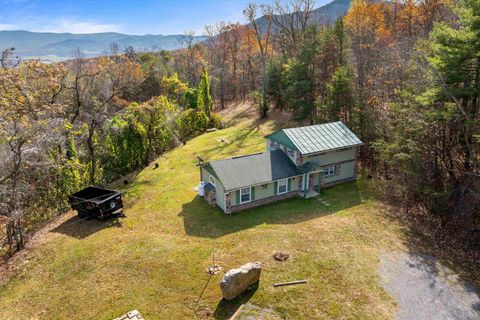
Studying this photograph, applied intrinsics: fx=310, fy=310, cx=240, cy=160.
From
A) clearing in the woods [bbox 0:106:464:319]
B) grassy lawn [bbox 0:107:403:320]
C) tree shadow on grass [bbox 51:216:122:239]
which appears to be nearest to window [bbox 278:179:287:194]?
clearing in the woods [bbox 0:106:464:319]

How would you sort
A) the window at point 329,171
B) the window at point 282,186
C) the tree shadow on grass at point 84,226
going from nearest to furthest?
the tree shadow on grass at point 84,226, the window at point 282,186, the window at point 329,171

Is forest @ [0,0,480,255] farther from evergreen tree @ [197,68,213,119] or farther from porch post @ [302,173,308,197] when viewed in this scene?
porch post @ [302,173,308,197]

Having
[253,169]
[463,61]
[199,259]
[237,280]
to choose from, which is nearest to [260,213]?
[253,169]

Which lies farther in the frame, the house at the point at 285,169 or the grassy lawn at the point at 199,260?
the house at the point at 285,169

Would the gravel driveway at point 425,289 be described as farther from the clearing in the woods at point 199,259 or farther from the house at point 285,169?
the house at point 285,169

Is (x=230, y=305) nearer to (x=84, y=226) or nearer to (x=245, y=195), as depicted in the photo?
(x=245, y=195)

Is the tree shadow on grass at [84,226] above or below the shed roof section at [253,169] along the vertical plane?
below

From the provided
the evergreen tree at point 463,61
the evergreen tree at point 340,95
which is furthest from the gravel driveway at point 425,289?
the evergreen tree at point 340,95

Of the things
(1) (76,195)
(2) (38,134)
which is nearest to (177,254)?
(1) (76,195)
